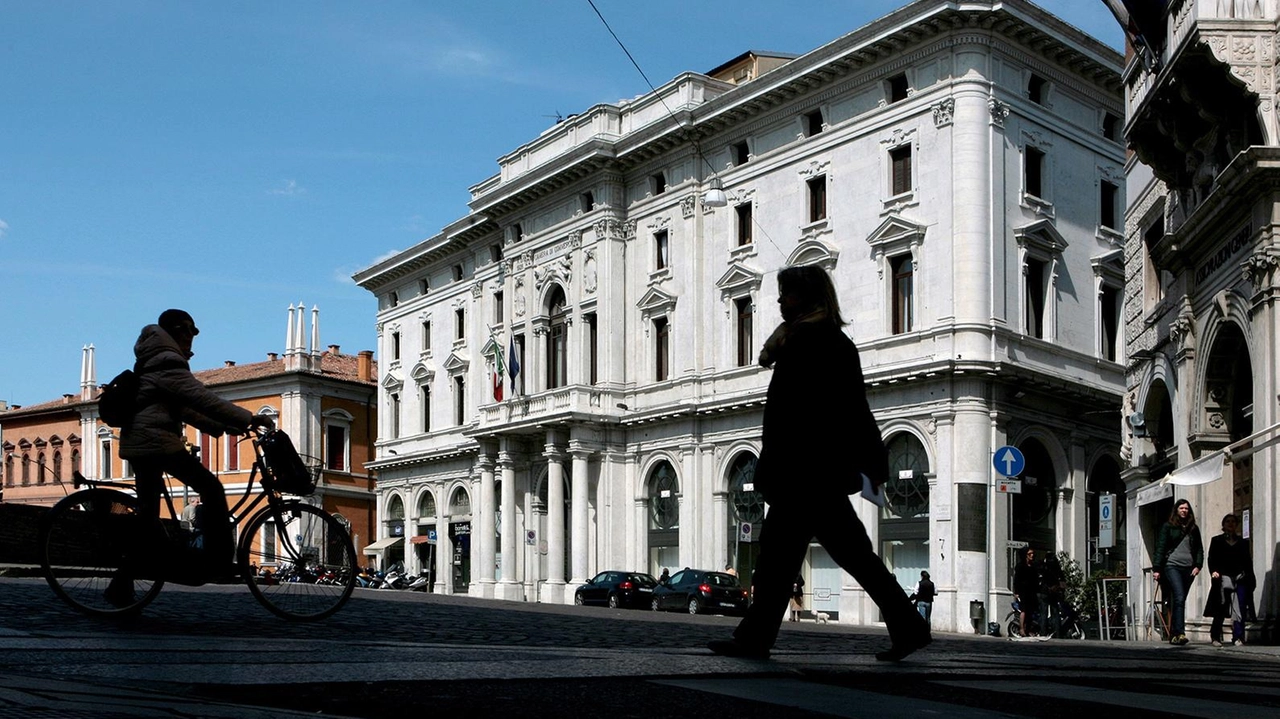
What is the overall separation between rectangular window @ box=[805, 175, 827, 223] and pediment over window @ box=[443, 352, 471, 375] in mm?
19824

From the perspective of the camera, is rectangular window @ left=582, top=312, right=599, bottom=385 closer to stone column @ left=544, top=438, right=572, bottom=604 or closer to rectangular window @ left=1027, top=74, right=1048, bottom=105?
stone column @ left=544, top=438, right=572, bottom=604

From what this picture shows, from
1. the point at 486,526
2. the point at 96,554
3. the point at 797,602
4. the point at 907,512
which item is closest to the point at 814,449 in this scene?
the point at 96,554

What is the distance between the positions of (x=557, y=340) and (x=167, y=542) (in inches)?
1691

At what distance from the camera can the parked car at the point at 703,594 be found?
38.4 m

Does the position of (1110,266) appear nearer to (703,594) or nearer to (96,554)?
(703,594)

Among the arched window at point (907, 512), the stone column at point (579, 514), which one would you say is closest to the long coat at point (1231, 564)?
the arched window at point (907, 512)

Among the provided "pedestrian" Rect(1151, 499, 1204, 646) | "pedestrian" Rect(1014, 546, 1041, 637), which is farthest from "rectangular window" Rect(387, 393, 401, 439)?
"pedestrian" Rect(1151, 499, 1204, 646)

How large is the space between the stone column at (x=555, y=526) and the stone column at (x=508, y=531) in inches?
88.6

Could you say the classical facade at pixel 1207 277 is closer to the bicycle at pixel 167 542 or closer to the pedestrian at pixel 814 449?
the pedestrian at pixel 814 449

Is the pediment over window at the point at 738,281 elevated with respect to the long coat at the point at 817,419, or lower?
elevated

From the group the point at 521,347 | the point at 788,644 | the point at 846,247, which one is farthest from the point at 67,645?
the point at 521,347

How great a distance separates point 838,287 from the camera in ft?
133

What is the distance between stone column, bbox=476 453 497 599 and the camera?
54.4m

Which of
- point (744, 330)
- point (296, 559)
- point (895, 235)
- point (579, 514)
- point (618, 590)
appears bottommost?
point (618, 590)
